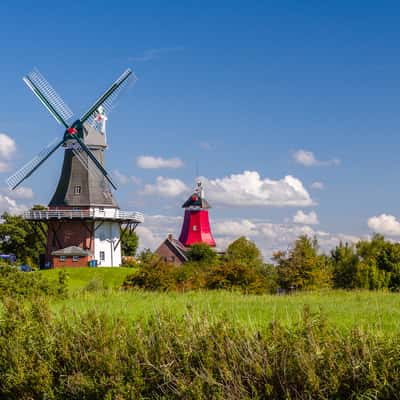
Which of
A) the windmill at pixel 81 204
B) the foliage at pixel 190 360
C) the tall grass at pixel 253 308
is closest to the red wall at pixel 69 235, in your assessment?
the windmill at pixel 81 204

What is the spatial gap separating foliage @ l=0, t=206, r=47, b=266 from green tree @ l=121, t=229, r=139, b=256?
368 inches

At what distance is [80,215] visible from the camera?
4884 cm

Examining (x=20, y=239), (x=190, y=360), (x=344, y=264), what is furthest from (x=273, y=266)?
(x=190, y=360)

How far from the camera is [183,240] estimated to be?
238 feet

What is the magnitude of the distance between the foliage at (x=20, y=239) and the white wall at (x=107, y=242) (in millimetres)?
9514

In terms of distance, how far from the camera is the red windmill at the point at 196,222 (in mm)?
71688

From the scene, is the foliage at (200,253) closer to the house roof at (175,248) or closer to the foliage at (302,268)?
the house roof at (175,248)

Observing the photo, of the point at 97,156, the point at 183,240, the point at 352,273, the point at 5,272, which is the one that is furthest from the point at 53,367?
the point at 183,240

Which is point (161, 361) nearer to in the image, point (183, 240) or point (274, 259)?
point (274, 259)

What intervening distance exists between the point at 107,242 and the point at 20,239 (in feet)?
37.6

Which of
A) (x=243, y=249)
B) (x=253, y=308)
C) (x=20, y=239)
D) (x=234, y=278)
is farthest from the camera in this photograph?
(x=20, y=239)

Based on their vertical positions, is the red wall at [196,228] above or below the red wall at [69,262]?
above

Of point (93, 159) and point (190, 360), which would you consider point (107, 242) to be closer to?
point (93, 159)

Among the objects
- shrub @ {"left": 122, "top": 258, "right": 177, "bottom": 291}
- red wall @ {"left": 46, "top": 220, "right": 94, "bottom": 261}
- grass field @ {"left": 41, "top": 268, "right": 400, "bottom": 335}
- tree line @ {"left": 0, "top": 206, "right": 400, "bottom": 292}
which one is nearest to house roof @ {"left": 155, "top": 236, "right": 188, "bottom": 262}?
tree line @ {"left": 0, "top": 206, "right": 400, "bottom": 292}
